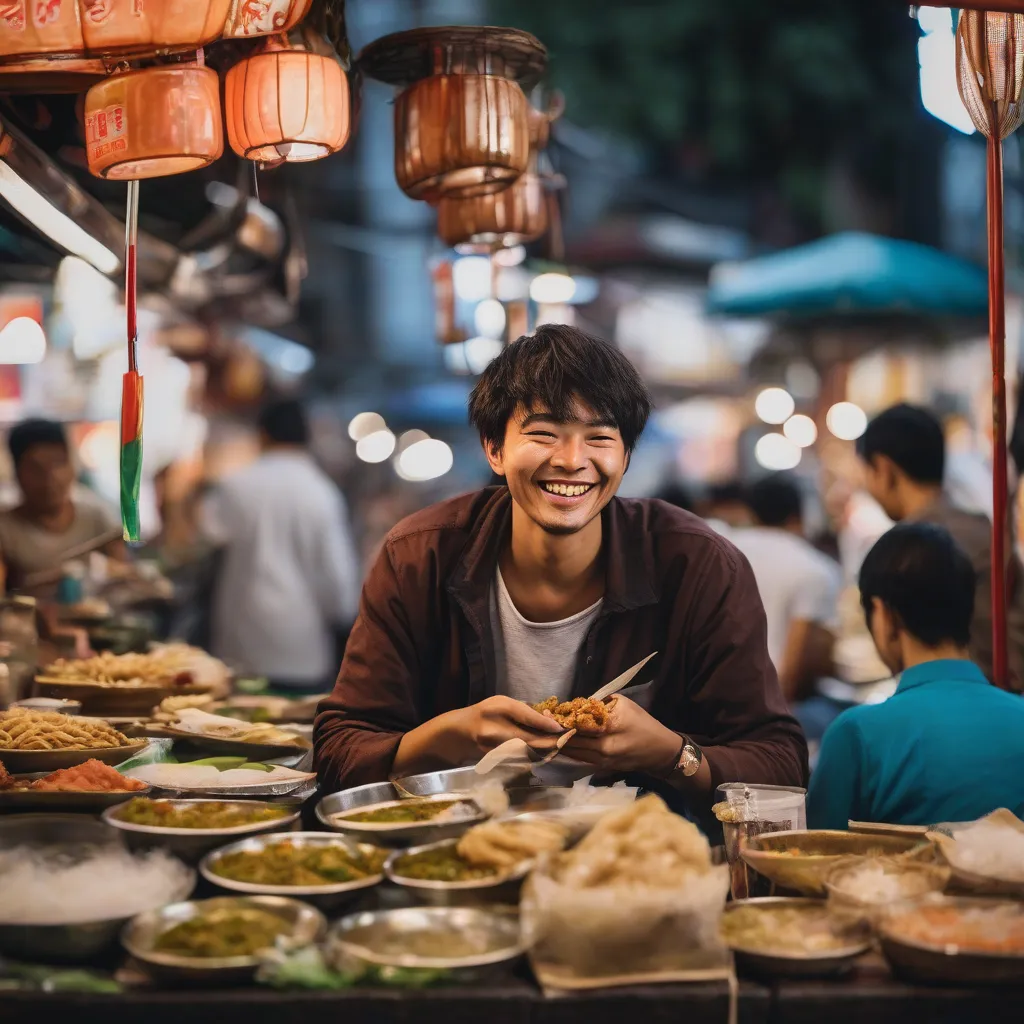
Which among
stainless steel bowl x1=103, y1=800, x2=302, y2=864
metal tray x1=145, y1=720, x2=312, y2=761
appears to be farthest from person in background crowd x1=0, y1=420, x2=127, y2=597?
stainless steel bowl x1=103, y1=800, x2=302, y2=864

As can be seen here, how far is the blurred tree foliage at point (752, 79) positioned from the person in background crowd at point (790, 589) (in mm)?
12268

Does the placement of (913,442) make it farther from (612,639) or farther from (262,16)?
(262,16)

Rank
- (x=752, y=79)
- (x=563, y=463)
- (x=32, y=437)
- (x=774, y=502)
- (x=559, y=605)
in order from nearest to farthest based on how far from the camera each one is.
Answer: (x=563, y=463)
(x=559, y=605)
(x=32, y=437)
(x=774, y=502)
(x=752, y=79)

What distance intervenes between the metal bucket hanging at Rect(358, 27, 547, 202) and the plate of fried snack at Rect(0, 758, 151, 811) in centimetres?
236

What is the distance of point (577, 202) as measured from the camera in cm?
2261

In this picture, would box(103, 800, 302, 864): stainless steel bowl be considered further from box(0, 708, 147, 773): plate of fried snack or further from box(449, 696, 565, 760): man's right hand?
box(0, 708, 147, 773): plate of fried snack

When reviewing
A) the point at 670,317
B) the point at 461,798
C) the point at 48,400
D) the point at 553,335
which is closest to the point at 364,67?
the point at 553,335

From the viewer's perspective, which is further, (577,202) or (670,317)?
(577,202)

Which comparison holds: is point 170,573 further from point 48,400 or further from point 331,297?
point 331,297

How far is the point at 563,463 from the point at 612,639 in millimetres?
632

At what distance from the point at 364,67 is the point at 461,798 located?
276 cm

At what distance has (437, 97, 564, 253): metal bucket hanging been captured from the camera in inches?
215

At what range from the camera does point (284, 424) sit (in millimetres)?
8094

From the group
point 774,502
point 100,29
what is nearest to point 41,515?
point 774,502
